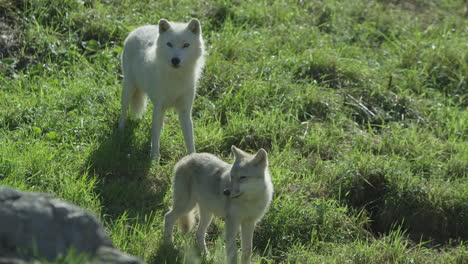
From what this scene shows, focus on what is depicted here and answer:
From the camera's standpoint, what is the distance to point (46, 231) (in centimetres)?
319

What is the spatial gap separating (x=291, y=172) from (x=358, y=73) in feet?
9.41

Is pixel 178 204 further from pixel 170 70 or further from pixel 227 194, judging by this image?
pixel 170 70

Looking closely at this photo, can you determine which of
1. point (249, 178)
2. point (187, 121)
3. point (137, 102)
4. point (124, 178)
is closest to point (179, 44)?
point (187, 121)

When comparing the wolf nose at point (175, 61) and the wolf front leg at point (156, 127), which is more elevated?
the wolf nose at point (175, 61)

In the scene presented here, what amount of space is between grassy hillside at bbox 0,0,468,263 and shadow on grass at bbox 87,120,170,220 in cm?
2

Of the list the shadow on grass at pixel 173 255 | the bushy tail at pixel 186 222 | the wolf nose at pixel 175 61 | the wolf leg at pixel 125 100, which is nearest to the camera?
the shadow on grass at pixel 173 255

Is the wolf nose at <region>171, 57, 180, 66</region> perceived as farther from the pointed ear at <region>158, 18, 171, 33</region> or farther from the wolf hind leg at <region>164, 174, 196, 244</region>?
the wolf hind leg at <region>164, 174, 196, 244</region>

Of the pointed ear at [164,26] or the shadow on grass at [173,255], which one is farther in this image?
the pointed ear at [164,26]

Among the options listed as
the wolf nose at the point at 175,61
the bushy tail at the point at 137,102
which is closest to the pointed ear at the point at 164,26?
the wolf nose at the point at 175,61

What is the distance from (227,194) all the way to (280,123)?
3.15 meters

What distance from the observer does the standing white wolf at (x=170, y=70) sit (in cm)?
670

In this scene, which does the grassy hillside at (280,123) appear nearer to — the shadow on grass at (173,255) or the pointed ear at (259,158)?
the shadow on grass at (173,255)

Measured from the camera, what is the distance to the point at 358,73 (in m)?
9.22

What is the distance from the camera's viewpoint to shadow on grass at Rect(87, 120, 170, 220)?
6025mm
